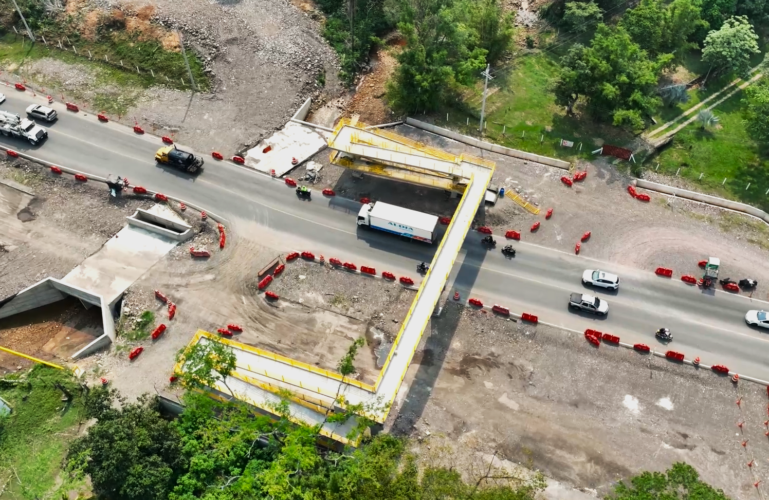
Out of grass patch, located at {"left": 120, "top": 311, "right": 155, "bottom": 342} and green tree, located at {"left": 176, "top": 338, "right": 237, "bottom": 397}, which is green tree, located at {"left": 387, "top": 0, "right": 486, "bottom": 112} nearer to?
grass patch, located at {"left": 120, "top": 311, "right": 155, "bottom": 342}

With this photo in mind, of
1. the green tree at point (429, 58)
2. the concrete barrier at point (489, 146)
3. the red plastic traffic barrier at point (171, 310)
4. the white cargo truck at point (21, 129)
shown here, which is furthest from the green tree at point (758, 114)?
the white cargo truck at point (21, 129)

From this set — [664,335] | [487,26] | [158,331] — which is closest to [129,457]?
[158,331]

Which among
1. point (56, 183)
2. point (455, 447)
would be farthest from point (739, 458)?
point (56, 183)

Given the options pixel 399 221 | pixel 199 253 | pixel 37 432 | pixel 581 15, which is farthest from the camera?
pixel 581 15

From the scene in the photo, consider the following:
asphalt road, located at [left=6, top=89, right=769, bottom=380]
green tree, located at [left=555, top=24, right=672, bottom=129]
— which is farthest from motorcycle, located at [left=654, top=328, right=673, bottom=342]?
green tree, located at [left=555, top=24, right=672, bottom=129]

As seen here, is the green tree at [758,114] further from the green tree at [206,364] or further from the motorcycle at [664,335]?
the green tree at [206,364]

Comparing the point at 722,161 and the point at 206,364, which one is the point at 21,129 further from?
the point at 722,161
